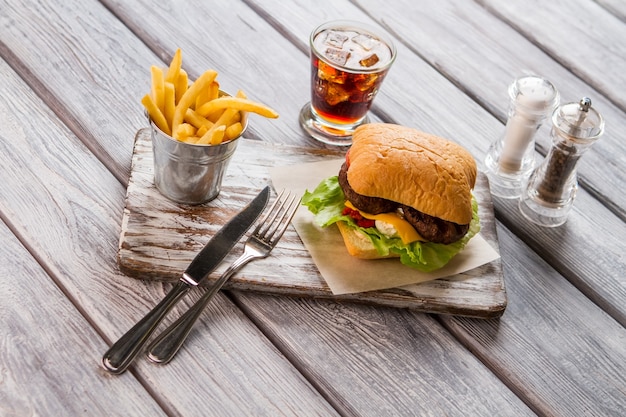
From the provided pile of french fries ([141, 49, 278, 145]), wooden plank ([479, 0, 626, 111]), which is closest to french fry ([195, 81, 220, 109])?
pile of french fries ([141, 49, 278, 145])

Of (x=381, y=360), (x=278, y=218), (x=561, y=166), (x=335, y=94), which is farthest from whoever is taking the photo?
(x=335, y=94)

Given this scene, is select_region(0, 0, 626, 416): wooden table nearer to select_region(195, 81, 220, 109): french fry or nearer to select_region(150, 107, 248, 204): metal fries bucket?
select_region(150, 107, 248, 204): metal fries bucket

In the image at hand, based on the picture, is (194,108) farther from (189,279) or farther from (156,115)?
(189,279)

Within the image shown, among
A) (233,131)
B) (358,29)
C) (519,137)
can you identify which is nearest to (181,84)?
(233,131)

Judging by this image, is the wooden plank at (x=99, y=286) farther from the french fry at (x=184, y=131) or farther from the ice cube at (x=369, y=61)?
the ice cube at (x=369, y=61)

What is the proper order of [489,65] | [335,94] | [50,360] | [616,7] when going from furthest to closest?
[616,7], [489,65], [335,94], [50,360]

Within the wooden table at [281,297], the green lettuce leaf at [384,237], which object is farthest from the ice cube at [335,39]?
the green lettuce leaf at [384,237]

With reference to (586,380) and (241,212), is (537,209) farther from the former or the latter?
(241,212)
